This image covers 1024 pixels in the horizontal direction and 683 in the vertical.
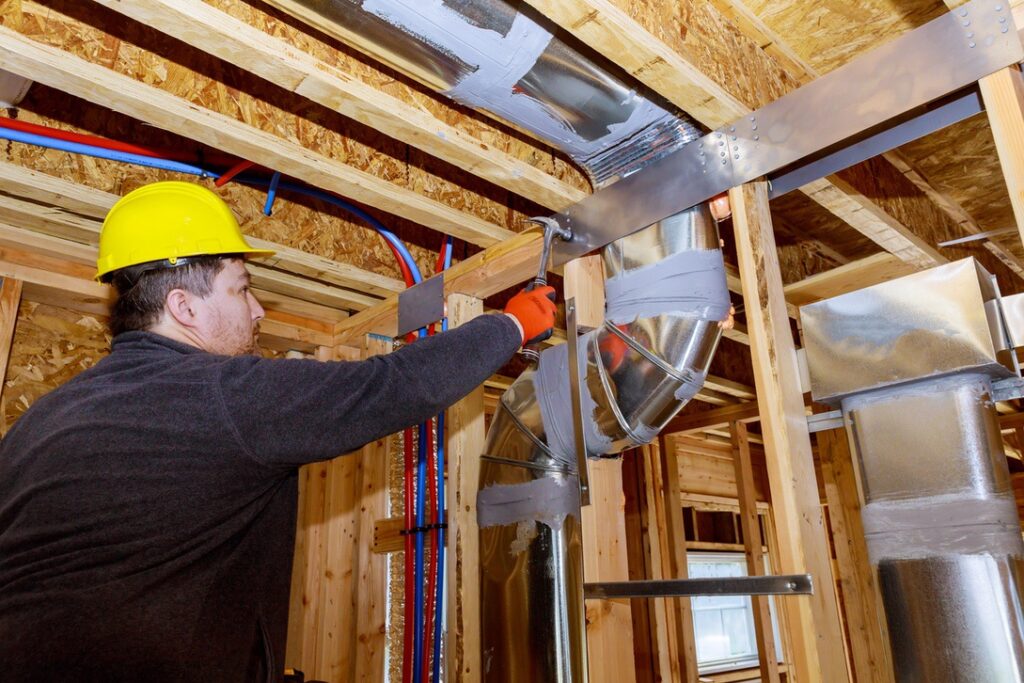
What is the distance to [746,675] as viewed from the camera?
5387 mm

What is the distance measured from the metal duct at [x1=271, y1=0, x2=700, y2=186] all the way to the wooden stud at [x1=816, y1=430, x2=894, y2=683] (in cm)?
235

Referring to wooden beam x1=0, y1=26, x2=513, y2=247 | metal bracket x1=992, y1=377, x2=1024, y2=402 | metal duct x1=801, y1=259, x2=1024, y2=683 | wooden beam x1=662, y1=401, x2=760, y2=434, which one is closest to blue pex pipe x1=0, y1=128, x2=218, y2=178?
wooden beam x1=0, y1=26, x2=513, y2=247

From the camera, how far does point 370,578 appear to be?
8.31ft

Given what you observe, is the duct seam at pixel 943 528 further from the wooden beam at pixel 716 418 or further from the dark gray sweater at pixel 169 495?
the wooden beam at pixel 716 418

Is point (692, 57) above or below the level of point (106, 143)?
Answer: below

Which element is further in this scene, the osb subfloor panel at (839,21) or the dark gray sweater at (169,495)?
the osb subfloor panel at (839,21)

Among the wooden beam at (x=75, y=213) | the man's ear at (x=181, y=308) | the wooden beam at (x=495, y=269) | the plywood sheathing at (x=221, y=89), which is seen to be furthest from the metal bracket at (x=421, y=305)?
the man's ear at (x=181, y=308)

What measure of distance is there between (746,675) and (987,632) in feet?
15.8

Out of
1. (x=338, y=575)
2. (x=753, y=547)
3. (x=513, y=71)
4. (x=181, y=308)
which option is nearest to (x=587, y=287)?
(x=513, y=71)

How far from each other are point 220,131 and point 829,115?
1.33 m

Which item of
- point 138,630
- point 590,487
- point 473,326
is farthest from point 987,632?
point 138,630

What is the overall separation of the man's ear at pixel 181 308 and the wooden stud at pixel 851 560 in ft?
9.68

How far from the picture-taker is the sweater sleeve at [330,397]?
1184 mm

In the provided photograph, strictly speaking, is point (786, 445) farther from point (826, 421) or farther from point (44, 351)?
point (44, 351)
